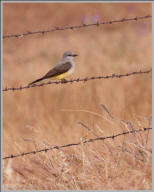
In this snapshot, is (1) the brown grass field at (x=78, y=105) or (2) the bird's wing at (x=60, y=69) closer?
(1) the brown grass field at (x=78, y=105)

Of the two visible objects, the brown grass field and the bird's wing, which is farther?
the bird's wing

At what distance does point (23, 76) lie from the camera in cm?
1224

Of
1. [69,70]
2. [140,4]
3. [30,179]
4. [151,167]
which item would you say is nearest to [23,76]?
[69,70]

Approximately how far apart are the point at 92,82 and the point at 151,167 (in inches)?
246

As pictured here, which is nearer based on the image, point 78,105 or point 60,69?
point 60,69

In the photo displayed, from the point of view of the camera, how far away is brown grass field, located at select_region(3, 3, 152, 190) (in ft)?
18.5

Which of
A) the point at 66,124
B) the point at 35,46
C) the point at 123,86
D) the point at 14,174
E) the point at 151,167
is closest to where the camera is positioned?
the point at 151,167

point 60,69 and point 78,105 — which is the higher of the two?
point 60,69

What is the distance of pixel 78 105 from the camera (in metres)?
11.2

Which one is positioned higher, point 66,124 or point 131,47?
point 131,47

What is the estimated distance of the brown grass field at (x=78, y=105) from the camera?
5.63 m

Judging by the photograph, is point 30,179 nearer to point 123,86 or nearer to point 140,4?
point 123,86

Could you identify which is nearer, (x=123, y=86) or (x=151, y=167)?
(x=151, y=167)

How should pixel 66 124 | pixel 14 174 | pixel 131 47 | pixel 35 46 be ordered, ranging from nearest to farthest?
pixel 14 174 < pixel 66 124 < pixel 131 47 < pixel 35 46
